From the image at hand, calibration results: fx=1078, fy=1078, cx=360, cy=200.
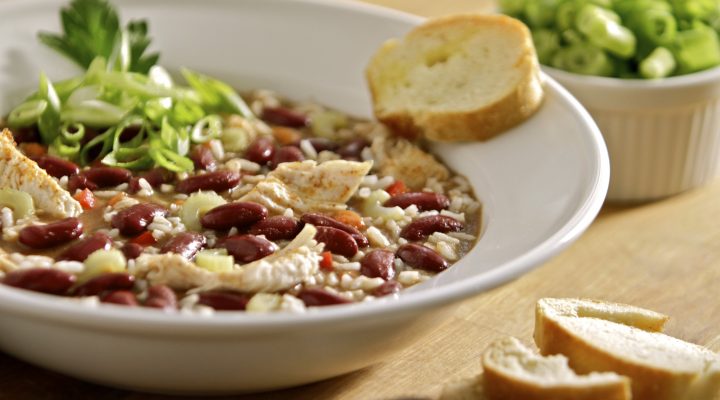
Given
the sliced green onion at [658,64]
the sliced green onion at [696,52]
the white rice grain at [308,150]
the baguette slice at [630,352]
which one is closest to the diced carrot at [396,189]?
the white rice grain at [308,150]

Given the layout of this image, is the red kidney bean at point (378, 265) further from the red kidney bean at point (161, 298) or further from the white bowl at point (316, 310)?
the red kidney bean at point (161, 298)

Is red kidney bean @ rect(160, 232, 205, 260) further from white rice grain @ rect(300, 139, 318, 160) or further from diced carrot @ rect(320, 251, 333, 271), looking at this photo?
white rice grain @ rect(300, 139, 318, 160)

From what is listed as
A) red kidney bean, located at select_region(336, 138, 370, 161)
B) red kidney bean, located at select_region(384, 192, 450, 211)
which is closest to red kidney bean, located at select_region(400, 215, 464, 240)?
red kidney bean, located at select_region(384, 192, 450, 211)

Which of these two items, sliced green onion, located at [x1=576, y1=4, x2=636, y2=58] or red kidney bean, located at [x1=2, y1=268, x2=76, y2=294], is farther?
sliced green onion, located at [x1=576, y1=4, x2=636, y2=58]

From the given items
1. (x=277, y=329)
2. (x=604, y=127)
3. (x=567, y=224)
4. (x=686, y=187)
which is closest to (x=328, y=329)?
(x=277, y=329)

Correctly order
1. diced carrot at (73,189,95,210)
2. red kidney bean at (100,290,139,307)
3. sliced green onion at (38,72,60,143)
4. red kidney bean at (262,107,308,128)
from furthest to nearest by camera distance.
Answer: red kidney bean at (262,107,308,128) < sliced green onion at (38,72,60,143) < diced carrot at (73,189,95,210) < red kidney bean at (100,290,139,307)

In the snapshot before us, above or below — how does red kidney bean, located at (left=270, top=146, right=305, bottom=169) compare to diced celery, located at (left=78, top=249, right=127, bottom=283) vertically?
below

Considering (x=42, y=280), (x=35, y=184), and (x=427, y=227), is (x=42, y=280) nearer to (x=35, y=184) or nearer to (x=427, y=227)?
(x=35, y=184)

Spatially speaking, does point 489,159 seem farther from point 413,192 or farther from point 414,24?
point 414,24
